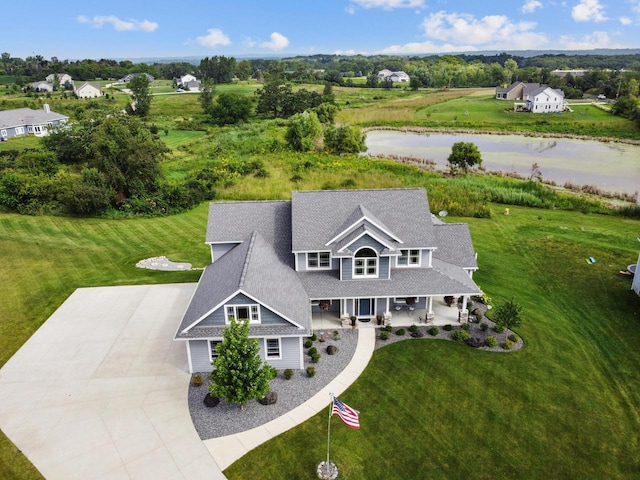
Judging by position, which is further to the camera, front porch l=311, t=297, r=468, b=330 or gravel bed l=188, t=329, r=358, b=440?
front porch l=311, t=297, r=468, b=330

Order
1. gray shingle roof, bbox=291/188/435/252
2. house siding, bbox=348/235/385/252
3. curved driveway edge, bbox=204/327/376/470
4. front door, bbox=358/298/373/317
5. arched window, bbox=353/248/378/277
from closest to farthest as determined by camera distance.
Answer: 1. curved driveway edge, bbox=204/327/376/470
2. house siding, bbox=348/235/385/252
3. arched window, bbox=353/248/378/277
4. front door, bbox=358/298/373/317
5. gray shingle roof, bbox=291/188/435/252

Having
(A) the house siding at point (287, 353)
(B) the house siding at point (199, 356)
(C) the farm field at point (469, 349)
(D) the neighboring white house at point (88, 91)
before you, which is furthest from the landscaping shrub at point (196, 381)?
(D) the neighboring white house at point (88, 91)

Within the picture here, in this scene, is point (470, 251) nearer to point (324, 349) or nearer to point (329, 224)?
point (329, 224)

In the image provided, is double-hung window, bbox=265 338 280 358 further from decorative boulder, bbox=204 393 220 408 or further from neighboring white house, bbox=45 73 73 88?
neighboring white house, bbox=45 73 73 88

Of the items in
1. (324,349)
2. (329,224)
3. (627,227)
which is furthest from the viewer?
(627,227)

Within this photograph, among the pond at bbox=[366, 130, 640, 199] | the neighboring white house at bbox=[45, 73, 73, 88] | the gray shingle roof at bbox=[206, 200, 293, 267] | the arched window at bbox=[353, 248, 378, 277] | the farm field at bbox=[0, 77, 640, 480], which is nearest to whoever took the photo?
the farm field at bbox=[0, 77, 640, 480]

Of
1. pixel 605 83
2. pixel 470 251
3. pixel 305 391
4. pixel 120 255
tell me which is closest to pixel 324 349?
pixel 305 391

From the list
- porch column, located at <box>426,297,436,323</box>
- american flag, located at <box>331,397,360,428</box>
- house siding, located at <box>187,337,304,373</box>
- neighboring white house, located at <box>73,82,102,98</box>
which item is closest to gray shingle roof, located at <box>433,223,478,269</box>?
porch column, located at <box>426,297,436,323</box>
